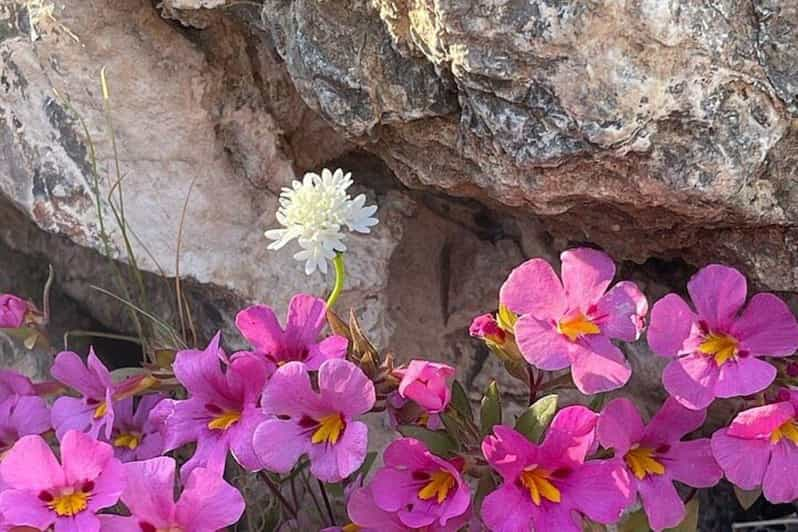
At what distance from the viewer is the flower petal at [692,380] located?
105 cm

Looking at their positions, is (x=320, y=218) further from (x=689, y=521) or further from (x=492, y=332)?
(x=689, y=521)

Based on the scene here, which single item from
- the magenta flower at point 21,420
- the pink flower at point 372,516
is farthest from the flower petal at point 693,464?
the magenta flower at point 21,420

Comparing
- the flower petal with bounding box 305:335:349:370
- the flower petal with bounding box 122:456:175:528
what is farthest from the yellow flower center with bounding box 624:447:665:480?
the flower petal with bounding box 122:456:175:528

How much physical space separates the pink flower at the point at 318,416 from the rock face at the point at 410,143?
0.28 metres

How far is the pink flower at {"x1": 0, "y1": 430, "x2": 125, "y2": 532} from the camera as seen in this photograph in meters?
1.03

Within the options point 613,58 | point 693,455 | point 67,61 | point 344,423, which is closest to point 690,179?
point 613,58

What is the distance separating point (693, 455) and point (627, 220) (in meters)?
0.28

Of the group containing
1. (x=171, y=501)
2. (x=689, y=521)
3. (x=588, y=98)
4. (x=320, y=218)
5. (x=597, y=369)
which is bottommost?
(x=689, y=521)

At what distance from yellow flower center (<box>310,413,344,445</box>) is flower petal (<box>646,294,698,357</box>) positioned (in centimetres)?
31

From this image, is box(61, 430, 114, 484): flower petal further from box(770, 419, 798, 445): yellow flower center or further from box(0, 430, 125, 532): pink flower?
box(770, 419, 798, 445): yellow flower center

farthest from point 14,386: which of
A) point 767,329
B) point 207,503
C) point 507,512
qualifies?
point 767,329

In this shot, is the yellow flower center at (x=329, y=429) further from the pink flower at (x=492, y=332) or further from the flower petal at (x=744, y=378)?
the flower petal at (x=744, y=378)

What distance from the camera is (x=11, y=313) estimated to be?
1.31m

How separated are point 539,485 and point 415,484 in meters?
0.12
